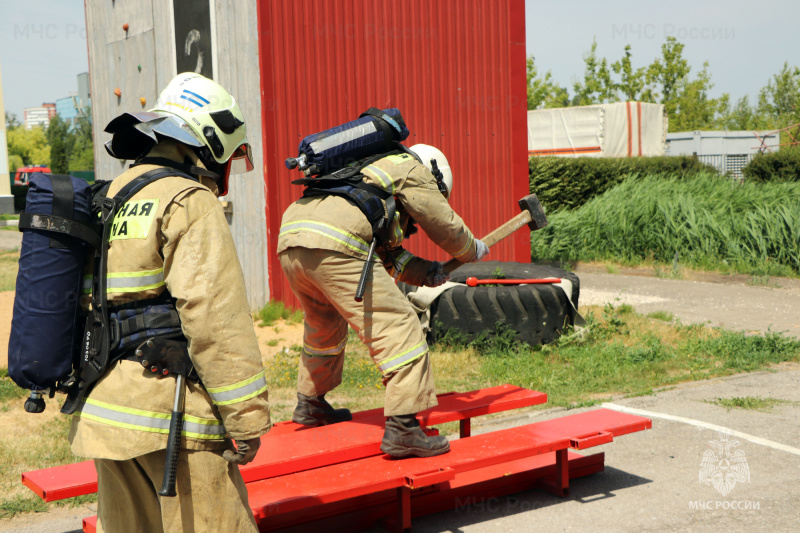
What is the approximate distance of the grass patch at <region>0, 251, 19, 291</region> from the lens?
13.4 metres

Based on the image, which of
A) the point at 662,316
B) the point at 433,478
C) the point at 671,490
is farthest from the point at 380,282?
the point at 662,316

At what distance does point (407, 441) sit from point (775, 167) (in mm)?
16411

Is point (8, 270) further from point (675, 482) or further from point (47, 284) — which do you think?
point (47, 284)

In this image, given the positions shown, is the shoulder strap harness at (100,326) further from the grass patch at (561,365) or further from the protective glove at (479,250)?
the grass patch at (561,365)

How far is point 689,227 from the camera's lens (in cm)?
1415

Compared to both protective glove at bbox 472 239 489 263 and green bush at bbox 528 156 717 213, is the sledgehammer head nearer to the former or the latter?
protective glove at bbox 472 239 489 263

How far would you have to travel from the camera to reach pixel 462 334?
798cm

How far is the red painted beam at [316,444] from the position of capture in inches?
144

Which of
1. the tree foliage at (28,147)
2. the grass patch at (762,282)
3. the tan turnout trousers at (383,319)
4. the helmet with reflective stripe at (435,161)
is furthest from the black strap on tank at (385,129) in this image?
the tree foliage at (28,147)

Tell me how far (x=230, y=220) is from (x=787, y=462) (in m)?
6.53

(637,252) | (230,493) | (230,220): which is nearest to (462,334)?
(230,220)

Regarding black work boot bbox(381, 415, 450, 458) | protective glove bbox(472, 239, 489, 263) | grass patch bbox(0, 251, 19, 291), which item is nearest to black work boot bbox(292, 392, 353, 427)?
black work boot bbox(381, 415, 450, 458)

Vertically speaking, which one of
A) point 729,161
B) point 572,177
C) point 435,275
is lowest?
point 435,275

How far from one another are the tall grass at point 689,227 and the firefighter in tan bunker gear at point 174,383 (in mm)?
11812
